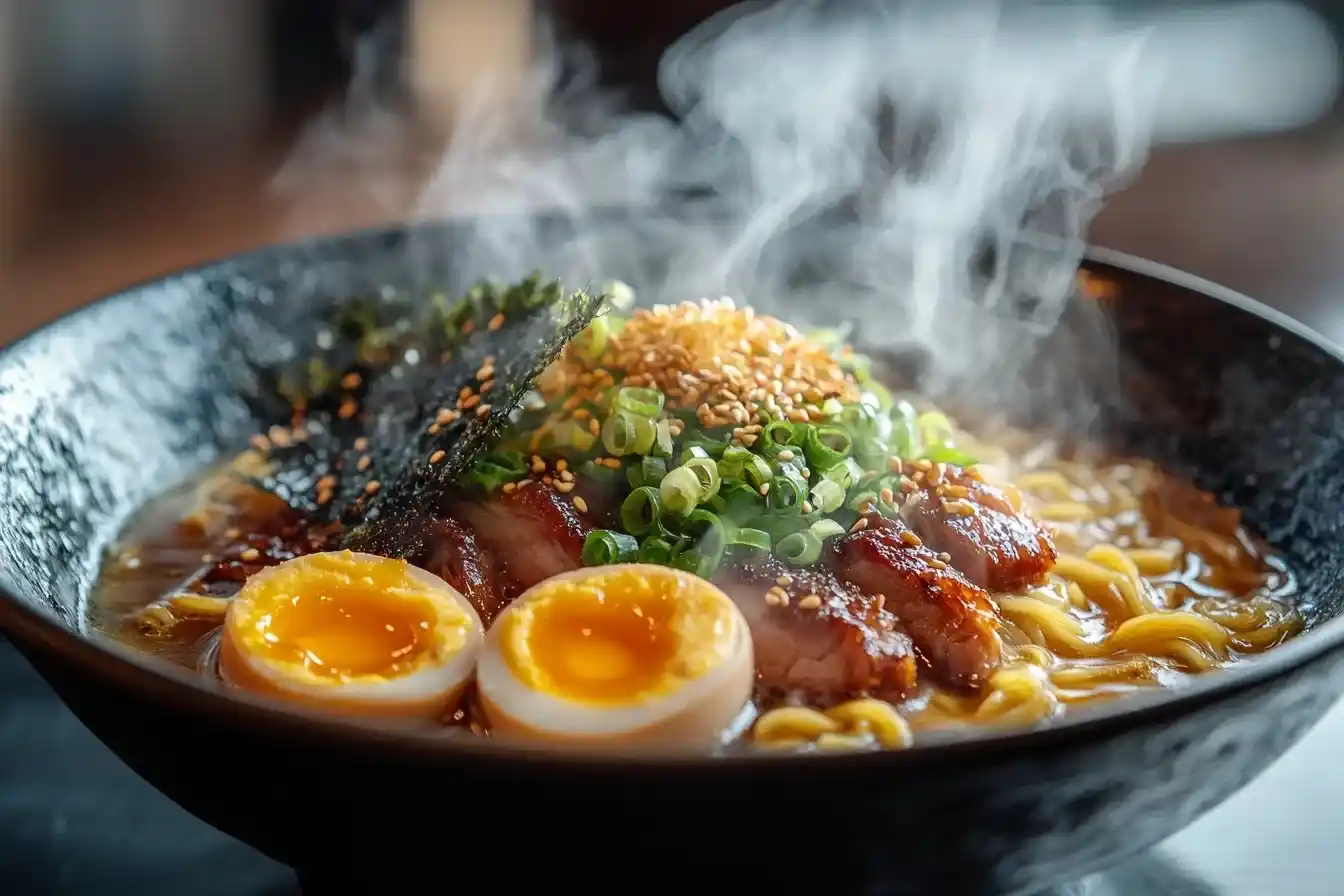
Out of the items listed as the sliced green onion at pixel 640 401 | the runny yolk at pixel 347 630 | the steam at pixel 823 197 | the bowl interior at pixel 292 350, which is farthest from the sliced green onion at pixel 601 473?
the steam at pixel 823 197

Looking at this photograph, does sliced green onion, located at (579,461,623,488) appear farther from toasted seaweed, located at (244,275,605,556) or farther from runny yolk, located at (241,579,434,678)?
runny yolk, located at (241,579,434,678)

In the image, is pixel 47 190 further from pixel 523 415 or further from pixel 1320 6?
pixel 1320 6

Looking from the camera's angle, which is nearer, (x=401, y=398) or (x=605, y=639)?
(x=605, y=639)

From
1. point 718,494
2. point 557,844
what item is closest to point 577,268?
point 718,494

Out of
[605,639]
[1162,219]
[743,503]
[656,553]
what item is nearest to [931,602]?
[743,503]

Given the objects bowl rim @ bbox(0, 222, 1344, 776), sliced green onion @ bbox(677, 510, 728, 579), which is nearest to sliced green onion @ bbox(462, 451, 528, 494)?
sliced green onion @ bbox(677, 510, 728, 579)

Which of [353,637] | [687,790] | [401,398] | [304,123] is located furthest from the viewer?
[304,123]

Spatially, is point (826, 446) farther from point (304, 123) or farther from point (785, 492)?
point (304, 123)
